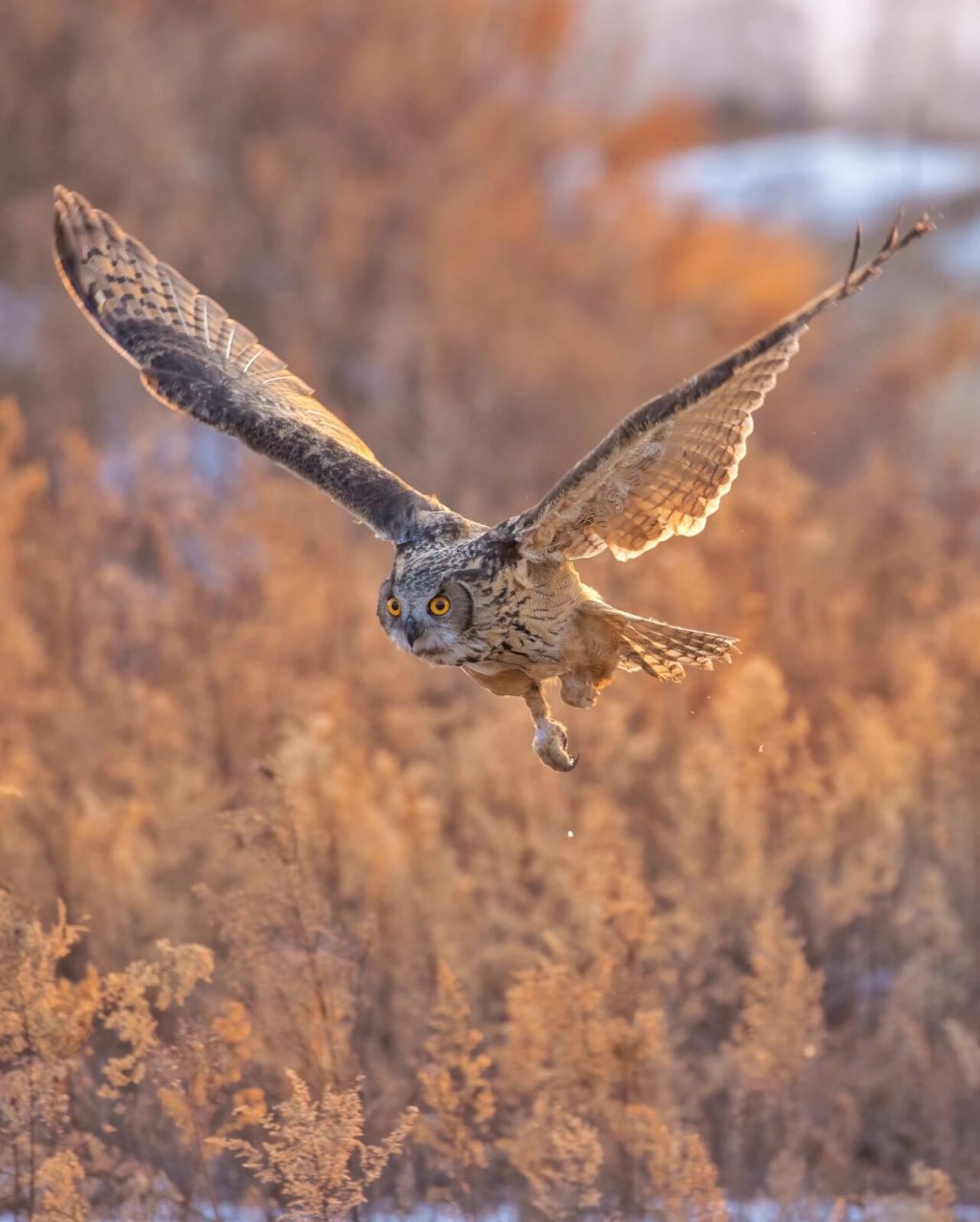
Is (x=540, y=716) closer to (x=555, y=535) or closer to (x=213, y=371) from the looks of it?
(x=555, y=535)

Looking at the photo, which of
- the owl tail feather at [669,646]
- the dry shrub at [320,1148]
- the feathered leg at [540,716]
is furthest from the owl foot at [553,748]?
the dry shrub at [320,1148]

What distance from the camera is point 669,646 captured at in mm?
4535

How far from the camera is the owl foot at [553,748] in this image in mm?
4457

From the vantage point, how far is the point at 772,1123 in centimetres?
559

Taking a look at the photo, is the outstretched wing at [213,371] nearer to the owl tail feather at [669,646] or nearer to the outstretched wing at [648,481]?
the outstretched wing at [648,481]

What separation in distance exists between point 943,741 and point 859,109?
25625 millimetres

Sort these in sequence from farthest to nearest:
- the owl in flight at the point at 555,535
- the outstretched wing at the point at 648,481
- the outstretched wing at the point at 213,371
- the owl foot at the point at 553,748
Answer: the outstretched wing at the point at 213,371
the owl foot at the point at 553,748
the owl in flight at the point at 555,535
the outstretched wing at the point at 648,481

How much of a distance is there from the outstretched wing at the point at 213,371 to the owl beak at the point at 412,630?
0.43 m

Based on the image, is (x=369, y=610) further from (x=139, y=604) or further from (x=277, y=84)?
(x=277, y=84)

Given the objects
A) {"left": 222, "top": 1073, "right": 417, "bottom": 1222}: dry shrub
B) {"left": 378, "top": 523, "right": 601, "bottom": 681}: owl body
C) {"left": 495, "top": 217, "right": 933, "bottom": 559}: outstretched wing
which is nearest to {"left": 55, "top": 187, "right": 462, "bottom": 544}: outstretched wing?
{"left": 378, "top": 523, "right": 601, "bottom": 681}: owl body

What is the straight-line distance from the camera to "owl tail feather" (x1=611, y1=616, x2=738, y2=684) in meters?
4.48

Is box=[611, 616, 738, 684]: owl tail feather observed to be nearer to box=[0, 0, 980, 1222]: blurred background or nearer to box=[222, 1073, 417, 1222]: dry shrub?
box=[0, 0, 980, 1222]: blurred background

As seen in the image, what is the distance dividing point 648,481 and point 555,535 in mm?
269

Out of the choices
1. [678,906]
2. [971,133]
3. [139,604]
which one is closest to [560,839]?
[678,906]
